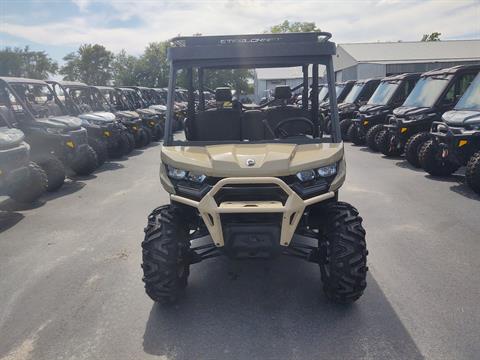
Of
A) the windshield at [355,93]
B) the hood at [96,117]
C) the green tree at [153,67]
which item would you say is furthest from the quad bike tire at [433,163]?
the green tree at [153,67]

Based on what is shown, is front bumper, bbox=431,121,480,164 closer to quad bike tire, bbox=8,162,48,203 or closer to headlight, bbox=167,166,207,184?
headlight, bbox=167,166,207,184

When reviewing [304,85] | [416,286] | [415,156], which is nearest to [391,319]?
[416,286]

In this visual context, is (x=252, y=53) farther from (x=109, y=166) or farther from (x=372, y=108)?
(x=372, y=108)

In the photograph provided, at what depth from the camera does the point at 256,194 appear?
3057 mm

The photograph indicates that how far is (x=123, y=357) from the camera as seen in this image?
2848 mm

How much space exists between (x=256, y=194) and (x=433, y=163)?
240 inches

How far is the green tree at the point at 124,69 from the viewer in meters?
53.2

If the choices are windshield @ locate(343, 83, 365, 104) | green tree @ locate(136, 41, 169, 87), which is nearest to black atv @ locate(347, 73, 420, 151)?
windshield @ locate(343, 83, 365, 104)

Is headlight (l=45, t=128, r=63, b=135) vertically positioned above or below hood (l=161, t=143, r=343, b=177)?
below

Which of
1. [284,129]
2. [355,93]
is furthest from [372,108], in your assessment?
[284,129]

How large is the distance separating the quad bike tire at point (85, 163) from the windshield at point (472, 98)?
7163 mm

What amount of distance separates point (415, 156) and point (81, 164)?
22.7 ft

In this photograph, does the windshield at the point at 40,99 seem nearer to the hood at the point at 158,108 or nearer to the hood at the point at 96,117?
the hood at the point at 96,117

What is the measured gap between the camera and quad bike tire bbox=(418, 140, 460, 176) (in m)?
7.97
